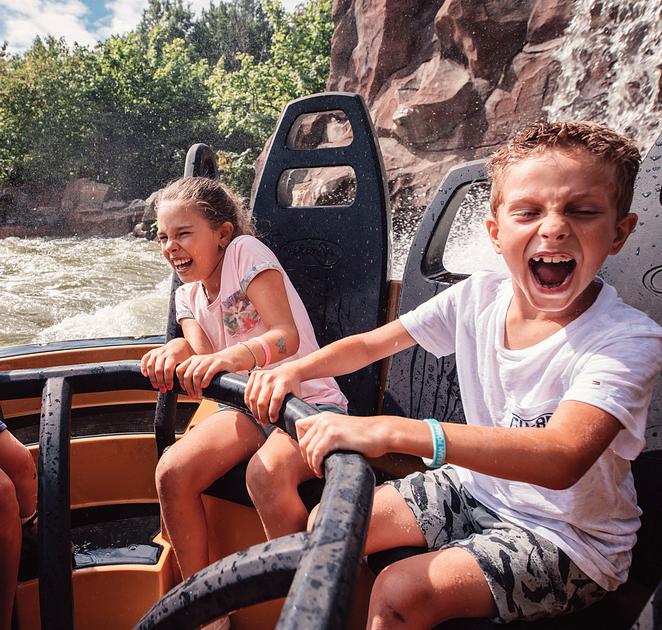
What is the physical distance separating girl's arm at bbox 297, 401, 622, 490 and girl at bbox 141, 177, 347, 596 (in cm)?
30

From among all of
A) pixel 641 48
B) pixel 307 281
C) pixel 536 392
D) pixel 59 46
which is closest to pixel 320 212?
pixel 307 281

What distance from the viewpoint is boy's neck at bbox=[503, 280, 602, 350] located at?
0.93m

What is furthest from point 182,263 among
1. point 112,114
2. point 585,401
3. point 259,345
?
point 112,114

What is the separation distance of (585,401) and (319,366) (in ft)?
1.46

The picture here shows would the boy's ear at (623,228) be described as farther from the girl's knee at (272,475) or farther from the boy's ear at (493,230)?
the girl's knee at (272,475)

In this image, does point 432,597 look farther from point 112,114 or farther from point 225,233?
point 112,114

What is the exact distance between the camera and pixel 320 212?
1.67m

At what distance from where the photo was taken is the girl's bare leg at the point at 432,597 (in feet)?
2.51

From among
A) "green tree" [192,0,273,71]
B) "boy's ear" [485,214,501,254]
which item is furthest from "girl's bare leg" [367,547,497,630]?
"green tree" [192,0,273,71]

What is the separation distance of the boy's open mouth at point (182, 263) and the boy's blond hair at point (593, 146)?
79cm

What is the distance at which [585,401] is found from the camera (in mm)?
759

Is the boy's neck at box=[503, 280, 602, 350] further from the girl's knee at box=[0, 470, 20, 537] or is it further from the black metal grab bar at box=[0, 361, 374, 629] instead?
the girl's knee at box=[0, 470, 20, 537]

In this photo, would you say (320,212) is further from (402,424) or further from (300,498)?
(402,424)

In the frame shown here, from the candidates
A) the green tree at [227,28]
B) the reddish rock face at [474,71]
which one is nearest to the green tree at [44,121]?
the reddish rock face at [474,71]
